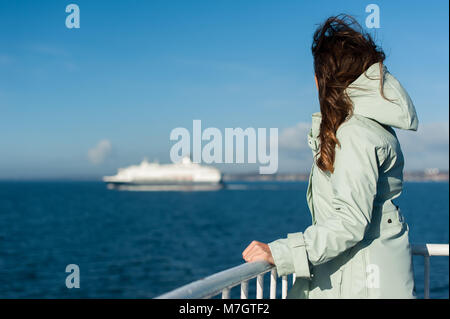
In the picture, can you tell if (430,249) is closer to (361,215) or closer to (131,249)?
(361,215)

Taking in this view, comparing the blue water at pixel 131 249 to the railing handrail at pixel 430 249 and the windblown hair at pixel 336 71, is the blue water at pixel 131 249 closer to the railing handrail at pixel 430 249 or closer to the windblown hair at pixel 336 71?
the railing handrail at pixel 430 249

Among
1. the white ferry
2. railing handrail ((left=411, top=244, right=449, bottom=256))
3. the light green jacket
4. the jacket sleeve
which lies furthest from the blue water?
the white ferry

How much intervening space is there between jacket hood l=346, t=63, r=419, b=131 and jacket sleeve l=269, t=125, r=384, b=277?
9cm

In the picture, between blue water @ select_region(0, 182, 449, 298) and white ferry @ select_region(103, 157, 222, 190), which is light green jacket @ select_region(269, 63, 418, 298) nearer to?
blue water @ select_region(0, 182, 449, 298)

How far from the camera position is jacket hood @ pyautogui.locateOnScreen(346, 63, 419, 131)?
1390mm

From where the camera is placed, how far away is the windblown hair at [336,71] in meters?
1.44

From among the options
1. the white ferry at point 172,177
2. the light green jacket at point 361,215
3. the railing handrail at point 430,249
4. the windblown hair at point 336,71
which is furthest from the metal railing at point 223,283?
the white ferry at point 172,177

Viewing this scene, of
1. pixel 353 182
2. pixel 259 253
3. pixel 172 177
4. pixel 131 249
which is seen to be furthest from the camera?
pixel 172 177

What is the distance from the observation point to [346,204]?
4.42 ft

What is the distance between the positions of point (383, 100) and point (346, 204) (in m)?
0.34

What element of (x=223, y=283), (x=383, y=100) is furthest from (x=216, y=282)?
(x=383, y=100)

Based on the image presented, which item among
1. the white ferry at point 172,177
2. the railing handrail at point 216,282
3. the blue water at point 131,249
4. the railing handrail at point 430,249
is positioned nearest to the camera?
the railing handrail at point 216,282

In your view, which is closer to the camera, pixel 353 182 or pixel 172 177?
pixel 353 182
